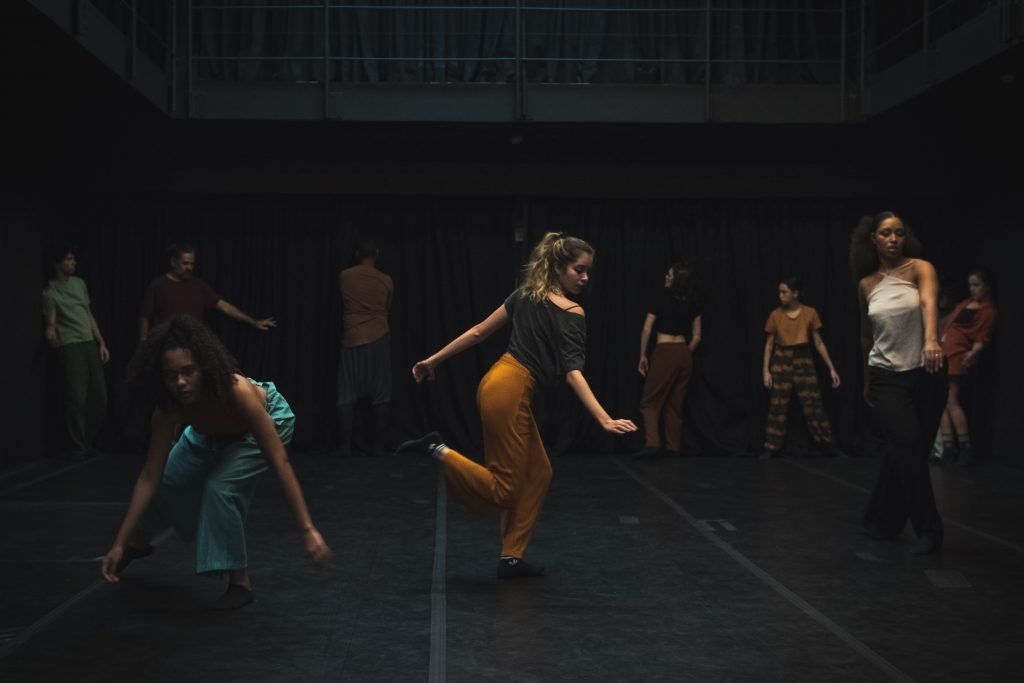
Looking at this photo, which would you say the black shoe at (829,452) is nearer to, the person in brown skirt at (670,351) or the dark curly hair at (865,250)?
the person in brown skirt at (670,351)

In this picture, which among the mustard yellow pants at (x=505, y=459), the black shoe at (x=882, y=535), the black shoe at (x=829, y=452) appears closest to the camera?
the mustard yellow pants at (x=505, y=459)

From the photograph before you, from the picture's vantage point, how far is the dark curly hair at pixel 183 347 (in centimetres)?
410

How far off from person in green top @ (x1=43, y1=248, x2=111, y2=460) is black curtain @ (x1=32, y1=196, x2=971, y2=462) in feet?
1.94

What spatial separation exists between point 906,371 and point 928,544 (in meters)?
0.77

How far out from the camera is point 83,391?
387 inches

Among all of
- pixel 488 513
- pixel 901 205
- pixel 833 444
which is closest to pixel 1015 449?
pixel 833 444

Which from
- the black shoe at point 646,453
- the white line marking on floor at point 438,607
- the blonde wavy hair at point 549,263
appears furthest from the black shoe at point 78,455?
the blonde wavy hair at point 549,263

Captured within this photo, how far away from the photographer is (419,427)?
35.5 feet

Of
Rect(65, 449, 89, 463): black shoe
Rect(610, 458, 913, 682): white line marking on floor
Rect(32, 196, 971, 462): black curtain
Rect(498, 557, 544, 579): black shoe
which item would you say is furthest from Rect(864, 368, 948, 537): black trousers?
Rect(65, 449, 89, 463): black shoe

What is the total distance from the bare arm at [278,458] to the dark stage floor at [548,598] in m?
0.48

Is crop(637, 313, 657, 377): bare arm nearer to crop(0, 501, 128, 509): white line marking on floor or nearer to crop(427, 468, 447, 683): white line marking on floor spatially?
crop(427, 468, 447, 683): white line marking on floor

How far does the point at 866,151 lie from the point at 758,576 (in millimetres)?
6224

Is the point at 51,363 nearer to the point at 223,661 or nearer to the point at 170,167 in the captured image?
the point at 170,167

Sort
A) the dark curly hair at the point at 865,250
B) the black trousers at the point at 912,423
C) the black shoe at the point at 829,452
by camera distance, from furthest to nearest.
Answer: the black shoe at the point at 829,452 < the dark curly hair at the point at 865,250 < the black trousers at the point at 912,423
